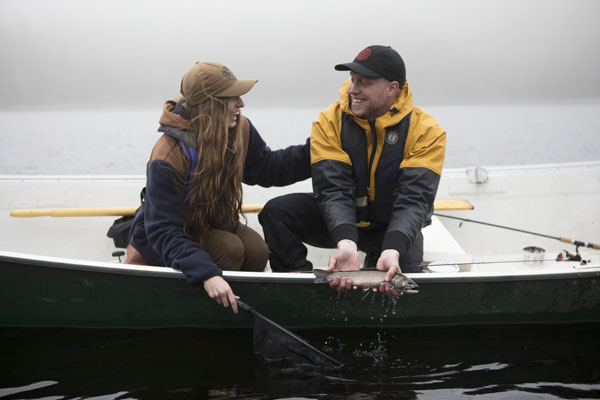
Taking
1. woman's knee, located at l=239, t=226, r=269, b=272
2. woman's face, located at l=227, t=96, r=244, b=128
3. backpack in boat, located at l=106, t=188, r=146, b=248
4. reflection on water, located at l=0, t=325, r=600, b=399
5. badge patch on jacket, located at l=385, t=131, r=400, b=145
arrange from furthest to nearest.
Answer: backpack in boat, located at l=106, t=188, r=146, b=248 < woman's knee, located at l=239, t=226, r=269, b=272 < badge patch on jacket, located at l=385, t=131, r=400, b=145 < reflection on water, located at l=0, t=325, r=600, b=399 < woman's face, located at l=227, t=96, r=244, b=128

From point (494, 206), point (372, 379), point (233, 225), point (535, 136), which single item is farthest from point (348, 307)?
point (535, 136)

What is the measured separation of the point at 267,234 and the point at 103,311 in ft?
3.45

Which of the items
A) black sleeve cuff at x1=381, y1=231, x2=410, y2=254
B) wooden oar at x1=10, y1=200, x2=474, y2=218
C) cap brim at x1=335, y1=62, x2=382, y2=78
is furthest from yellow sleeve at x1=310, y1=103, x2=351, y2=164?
wooden oar at x1=10, y1=200, x2=474, y2=218

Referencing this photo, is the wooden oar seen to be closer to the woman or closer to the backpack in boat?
the backpack in boat

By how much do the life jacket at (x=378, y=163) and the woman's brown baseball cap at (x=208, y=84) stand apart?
732mm

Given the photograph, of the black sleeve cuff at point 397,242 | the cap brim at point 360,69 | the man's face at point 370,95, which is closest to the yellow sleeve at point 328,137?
the man's face at point 370,95

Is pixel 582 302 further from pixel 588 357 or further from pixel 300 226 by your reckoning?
pixel 300 226

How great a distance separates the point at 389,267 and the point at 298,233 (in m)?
0.85

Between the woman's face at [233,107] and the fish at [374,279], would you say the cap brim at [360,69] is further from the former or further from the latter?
the fish at [374,279]

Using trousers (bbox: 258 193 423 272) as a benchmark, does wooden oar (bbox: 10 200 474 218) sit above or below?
above

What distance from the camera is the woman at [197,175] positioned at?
3.01 metres

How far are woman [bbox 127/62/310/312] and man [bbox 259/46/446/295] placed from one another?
486mm

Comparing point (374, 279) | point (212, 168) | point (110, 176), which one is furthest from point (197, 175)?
point (110, 176)

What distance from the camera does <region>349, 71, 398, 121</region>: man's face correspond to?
334 centimetres
